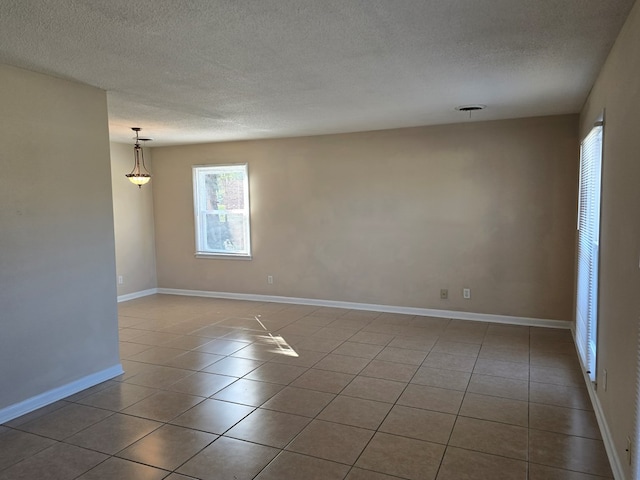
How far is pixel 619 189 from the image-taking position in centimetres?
237

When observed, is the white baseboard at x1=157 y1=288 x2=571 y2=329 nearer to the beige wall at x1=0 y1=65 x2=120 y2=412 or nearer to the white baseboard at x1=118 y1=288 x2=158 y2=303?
the white baseboard at x1=118 y1=288 x2=158 y2=303

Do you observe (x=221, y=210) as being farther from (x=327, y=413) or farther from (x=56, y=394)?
(x=327, y=413)

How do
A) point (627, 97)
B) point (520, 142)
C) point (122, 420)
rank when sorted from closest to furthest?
point (627, 97), point (122, 420), point (520, 142)

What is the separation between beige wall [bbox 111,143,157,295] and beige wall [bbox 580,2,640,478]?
5.95 meters

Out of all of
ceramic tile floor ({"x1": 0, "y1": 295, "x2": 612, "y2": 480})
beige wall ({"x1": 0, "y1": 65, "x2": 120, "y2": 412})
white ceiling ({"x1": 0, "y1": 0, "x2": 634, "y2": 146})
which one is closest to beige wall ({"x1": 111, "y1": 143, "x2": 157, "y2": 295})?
ceramic tile floor ({"x1": 0, "y1": 295, "x2": 612, "y2": 480})

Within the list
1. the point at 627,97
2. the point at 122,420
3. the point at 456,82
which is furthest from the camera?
the point at 456,82

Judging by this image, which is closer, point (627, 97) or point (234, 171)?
point (627, 97)

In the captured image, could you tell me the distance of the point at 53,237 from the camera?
3.27 meters

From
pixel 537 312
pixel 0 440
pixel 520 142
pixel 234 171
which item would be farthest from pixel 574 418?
pixel 234 171

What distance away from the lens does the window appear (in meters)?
6.68

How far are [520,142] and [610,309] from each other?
2.92 metres

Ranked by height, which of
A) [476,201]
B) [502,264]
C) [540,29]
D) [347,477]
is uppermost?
[540,29]

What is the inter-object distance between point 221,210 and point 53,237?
11.9ft

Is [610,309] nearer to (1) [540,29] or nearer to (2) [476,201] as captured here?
(1) [540,29]
